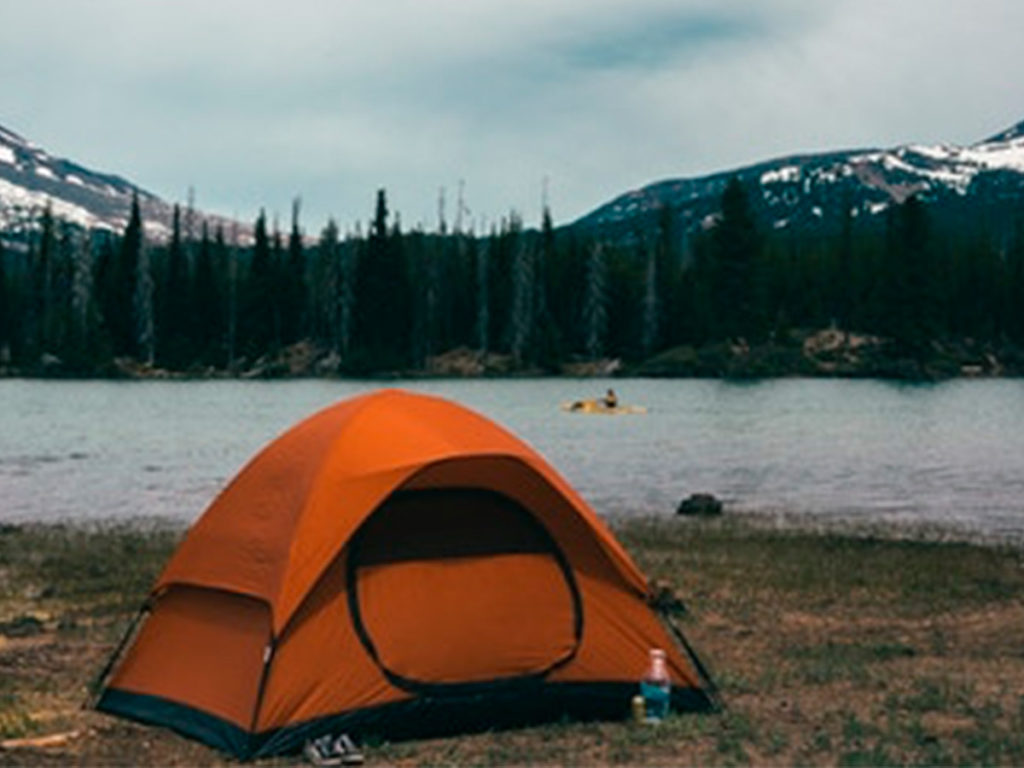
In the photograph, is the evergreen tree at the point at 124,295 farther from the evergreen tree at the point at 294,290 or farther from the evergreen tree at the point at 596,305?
the evergreen tree at the point at 596,305

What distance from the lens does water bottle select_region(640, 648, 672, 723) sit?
11.1 metres

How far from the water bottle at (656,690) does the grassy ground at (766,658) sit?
18cm

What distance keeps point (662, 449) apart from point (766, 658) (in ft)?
124

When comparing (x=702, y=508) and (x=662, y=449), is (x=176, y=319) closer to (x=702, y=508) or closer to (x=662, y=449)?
(x=662, y=449)

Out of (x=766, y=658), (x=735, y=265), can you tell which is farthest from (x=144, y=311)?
(x=766, y=658)

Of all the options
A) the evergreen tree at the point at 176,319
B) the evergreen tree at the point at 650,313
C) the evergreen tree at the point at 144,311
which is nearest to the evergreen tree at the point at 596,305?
the evergreen tree at the point at 650,313

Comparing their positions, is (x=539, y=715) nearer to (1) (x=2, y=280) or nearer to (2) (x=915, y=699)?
(2) (x=915, y=699)

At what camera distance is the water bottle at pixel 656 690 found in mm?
11070

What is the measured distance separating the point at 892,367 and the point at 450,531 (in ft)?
414

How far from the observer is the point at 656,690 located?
11.1 m

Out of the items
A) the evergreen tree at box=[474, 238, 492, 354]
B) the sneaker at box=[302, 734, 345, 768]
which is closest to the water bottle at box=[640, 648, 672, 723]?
the sneaker at box=[302, 734, 345, 768]

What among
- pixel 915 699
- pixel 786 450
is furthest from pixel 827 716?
pixel 786 450

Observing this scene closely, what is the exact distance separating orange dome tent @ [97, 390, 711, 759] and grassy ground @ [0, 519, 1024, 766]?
329mm

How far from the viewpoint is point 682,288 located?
137m
